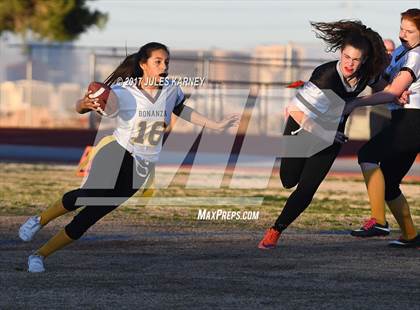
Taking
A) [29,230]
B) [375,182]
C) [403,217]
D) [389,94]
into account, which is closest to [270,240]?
[375,182]

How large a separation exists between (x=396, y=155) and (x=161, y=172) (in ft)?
37.3

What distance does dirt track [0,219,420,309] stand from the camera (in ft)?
23.0

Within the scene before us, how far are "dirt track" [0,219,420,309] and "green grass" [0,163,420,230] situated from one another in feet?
4.25

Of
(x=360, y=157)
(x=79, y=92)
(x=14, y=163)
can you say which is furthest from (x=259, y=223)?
(x=79, y=92)

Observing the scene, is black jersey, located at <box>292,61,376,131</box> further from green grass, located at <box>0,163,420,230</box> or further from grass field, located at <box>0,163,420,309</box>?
green grass, located at <box>0,163,420,230</box>

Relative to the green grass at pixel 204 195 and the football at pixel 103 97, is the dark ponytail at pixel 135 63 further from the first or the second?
the green grass at pixel 204 195

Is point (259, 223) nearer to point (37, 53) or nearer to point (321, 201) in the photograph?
point (321, 201)

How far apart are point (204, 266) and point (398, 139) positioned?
2265 mm

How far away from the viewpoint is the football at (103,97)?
8.19 meters

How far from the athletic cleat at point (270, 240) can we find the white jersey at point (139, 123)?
1.51m

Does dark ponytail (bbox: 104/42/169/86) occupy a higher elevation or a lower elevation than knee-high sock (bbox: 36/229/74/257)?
higher

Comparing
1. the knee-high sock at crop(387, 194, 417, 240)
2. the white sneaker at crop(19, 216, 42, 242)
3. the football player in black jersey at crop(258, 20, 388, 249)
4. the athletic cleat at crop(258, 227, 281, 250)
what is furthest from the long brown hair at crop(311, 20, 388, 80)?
the white sneaker at crop(19, 216, 42, 242)

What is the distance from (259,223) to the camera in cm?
1188

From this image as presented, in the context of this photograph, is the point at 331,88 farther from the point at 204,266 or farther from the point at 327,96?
the point at 204,266
